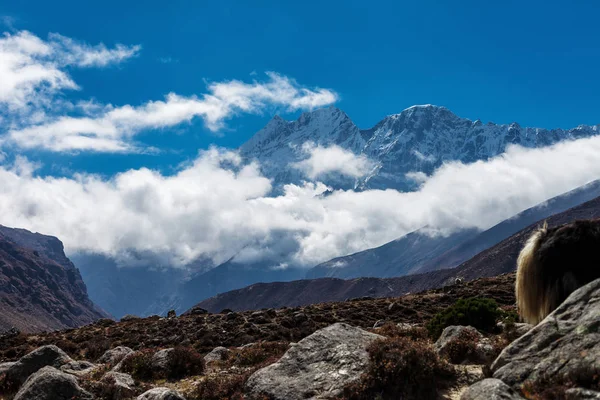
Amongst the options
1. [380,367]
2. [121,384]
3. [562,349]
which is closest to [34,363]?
[121,384]

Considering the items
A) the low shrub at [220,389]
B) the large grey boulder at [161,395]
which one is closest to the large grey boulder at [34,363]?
the low shrub at [220,389]

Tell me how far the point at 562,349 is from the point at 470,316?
9.37m

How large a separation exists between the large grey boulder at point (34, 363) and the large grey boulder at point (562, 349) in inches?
543

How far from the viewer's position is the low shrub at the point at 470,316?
1748 cm

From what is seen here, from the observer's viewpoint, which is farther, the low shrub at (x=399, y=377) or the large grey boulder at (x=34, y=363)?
the large grey boulder at (x=34, y=363)

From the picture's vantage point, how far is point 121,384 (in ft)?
42.5

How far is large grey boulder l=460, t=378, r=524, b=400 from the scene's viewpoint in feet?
27.9

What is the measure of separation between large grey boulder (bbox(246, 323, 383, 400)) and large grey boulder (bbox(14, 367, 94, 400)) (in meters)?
4.05

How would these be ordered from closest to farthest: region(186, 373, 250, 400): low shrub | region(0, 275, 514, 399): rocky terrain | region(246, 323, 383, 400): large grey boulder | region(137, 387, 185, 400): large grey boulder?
region(246, 323, 383, 400): large grey boulder < region(137, 387, 185, 400): large grey boulder < region(186, 373, 250, 400): low shrub < region(0, 275, 514, 399): rocky terrain

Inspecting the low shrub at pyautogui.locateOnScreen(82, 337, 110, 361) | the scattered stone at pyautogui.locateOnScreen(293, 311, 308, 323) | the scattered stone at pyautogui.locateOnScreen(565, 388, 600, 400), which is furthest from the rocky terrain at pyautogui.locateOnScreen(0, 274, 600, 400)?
the scattered stone at pyautogui.locateOnScreen(293, 311, 308, 323)

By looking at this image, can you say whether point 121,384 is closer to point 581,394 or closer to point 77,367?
point 77,367

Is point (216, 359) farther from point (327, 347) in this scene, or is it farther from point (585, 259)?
point (585, 259)

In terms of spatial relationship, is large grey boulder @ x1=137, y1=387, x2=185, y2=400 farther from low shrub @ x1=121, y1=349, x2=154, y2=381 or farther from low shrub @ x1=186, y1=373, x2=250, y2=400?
low shrub @ x1=121, y1=349, x2=154, y2=381

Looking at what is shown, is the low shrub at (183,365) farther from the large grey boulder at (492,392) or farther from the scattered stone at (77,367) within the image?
the large grey boulder at (492,392)
